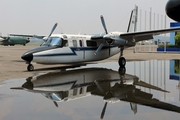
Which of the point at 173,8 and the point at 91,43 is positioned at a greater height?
the point at 173,8

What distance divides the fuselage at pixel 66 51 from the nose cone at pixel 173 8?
1078cm

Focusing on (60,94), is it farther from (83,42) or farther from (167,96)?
(83,42)

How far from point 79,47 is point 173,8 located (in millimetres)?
12909

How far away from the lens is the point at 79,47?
16.5 meters

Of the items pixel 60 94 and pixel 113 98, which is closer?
pixel 113 98

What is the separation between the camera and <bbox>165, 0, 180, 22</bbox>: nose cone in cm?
374

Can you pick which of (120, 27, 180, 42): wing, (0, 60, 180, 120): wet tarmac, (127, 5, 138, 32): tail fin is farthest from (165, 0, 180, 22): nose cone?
(127, 5, 138, 32): tail fin

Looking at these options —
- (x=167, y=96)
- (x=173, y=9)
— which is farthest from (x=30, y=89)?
(x=173, y=9)

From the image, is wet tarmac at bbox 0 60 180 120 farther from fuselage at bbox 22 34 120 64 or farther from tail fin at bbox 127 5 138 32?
tail fin at bbox 127 5 138 32

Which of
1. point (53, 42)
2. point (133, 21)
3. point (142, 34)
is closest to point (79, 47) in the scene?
point (53, 42)

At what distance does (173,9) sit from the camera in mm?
3811

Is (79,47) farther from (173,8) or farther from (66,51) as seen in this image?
(173,8)

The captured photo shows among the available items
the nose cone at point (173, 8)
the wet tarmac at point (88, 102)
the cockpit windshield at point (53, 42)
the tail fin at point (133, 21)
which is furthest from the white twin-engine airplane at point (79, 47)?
the nose cone at point (173, 8)

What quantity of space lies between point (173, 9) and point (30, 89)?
641 centimetres
